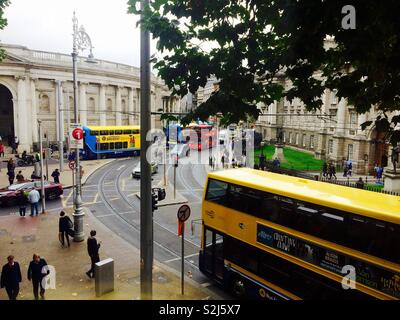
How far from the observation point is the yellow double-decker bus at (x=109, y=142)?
41969 millimetres

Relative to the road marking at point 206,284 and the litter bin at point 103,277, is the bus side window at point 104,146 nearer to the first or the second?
the road marking at point 206,284

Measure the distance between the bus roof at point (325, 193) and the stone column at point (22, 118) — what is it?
40.7 metres

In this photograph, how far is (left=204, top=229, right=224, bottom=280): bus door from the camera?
456 inches

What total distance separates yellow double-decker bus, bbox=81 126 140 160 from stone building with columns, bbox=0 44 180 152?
2.61 m

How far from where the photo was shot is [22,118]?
1804 inches

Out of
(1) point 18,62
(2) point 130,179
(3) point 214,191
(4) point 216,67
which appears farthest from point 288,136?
(4) point 216,67

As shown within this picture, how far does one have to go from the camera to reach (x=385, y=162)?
1321 inches

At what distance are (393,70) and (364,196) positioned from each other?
3652 millimetres

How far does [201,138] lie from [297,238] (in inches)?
1695

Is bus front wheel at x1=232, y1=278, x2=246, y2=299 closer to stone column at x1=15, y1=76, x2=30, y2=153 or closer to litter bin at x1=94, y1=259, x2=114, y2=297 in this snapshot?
litter bin at x1=94, y1=259, x2=114, y2=297

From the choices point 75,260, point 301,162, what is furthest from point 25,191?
point 301,162

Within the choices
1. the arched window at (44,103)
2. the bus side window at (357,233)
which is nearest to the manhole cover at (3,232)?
the bus side window at (357,233)
